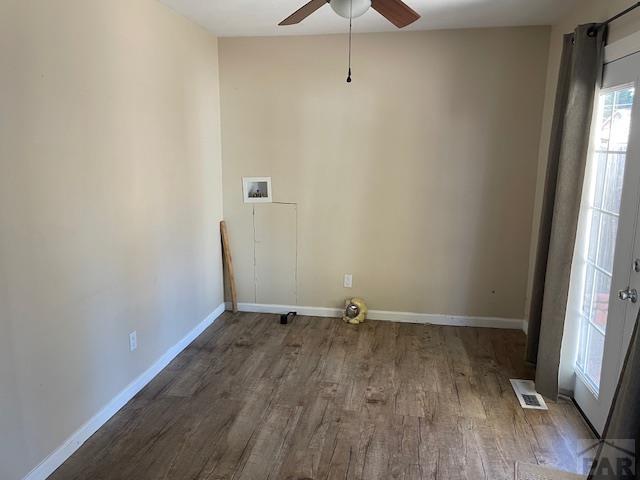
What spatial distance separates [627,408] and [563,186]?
139 centimetres

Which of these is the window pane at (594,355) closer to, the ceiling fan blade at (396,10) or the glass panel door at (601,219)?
the glass panel door at (601,219)

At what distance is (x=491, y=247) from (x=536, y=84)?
136cm

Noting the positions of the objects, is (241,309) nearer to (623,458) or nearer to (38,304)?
(38,304)

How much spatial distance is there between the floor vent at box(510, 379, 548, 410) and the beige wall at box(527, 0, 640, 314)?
3.67ft

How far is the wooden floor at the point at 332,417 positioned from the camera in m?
2.37

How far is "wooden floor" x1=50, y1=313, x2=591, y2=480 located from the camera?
237 centimetres

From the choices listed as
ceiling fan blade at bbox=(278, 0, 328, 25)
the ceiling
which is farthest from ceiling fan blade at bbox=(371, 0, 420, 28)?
the ceiling

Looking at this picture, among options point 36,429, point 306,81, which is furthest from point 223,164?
point 36,429

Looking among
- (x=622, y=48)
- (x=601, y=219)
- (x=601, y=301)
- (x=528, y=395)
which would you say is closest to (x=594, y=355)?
(x=601, y=301)

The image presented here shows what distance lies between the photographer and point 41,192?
2189 millimetres

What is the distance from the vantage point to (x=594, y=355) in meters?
2.77

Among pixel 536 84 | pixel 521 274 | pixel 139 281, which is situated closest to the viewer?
pixel 139 281

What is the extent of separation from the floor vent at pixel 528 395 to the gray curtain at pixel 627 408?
1.00m

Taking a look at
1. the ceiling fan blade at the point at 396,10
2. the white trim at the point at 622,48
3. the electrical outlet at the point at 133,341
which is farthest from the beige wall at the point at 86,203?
the white trim at the point at 622,48
